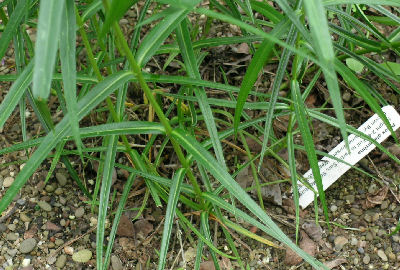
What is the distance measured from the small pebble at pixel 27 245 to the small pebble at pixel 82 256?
0.11m

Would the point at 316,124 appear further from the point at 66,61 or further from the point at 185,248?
the point at 66,61

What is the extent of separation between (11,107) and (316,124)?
941 mm

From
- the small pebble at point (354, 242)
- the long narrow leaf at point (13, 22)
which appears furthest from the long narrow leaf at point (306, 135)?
the long narrow leaf at point (13, 22)

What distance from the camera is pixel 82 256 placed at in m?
1.27

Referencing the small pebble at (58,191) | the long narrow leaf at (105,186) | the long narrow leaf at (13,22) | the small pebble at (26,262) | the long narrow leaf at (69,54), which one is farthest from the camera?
the small pebble at (58,191)

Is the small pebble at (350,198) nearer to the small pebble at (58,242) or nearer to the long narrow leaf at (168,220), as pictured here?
the long narrow leaf at (168,220)

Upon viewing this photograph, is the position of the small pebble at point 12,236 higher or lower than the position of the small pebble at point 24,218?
lower

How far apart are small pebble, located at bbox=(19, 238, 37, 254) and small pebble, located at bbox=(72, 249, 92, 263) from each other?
11cm

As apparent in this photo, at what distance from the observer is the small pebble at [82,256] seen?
1263mm

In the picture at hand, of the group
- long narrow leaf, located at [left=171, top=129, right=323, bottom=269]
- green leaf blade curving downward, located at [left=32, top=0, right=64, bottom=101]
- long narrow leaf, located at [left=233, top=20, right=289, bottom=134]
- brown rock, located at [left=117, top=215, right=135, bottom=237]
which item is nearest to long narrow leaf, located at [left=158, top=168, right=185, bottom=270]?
long narrow leaf, located at [left=171, top=129, right=323, bottom=269]

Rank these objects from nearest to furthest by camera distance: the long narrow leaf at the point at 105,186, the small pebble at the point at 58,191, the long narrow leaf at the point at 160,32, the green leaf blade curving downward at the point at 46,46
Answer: the green leaf blade curving downward at the point at 46,46 → the long narrow leaf at the point at 160,32 → the long narrow leaf at the point at 105,186 → the small pebble at the point at 58,191

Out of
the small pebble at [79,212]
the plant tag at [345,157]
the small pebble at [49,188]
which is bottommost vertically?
the small pebble at [79,212]

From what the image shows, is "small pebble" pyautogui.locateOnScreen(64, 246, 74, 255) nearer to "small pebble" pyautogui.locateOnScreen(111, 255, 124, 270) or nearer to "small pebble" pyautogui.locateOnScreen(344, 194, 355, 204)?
"small pebble" pyautogui.locateOnScreen(111, 255, 124, 270)

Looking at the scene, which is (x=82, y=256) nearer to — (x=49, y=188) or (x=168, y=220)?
(x=49, y=188)
